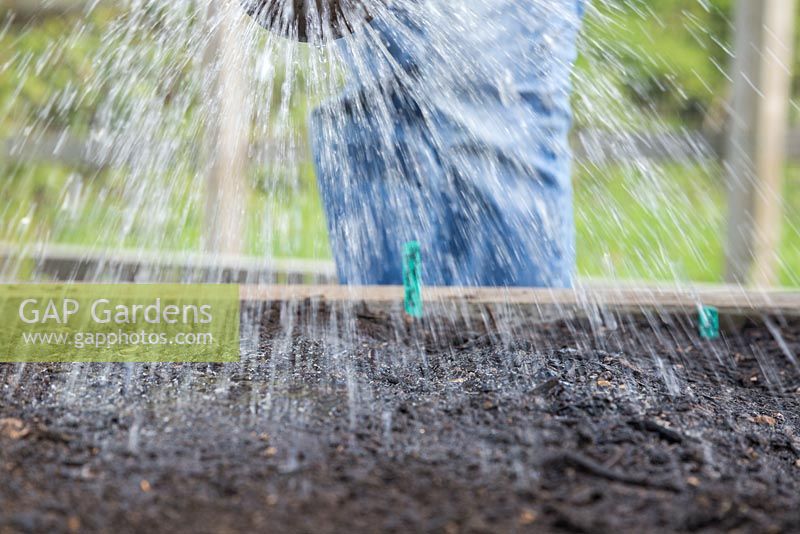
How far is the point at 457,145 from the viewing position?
2021 mm

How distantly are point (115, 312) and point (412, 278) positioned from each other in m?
0.52

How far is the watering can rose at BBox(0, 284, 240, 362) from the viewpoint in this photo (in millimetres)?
1322

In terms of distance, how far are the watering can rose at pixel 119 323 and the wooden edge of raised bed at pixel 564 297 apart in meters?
0.14

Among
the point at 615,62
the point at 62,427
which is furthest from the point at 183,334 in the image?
the point at 615,62

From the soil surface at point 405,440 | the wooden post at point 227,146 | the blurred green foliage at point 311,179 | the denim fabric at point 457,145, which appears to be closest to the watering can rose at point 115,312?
the soil surface at point 405,440

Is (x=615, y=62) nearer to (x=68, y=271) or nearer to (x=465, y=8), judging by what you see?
(x=465, y=8)

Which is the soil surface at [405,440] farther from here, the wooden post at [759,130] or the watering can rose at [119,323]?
the wooden post at [759,130]

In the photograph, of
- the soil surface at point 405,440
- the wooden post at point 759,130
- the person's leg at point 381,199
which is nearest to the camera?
the soil surface at point 405,440

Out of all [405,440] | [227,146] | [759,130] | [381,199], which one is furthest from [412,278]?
[227,146]

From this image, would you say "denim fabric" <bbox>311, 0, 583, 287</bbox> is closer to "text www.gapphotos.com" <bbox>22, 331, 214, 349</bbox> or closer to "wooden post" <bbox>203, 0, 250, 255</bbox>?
"text www.gapphotos.com" <bbox>22, 331, 214, 349</bbox>

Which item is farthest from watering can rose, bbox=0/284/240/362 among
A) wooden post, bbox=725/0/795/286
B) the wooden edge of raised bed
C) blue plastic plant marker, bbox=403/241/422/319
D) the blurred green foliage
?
the blurred green foliage

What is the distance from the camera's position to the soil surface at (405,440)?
785mm

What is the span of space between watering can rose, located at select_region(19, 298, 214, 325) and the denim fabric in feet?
2.10

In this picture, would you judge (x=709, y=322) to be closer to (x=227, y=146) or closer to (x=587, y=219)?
(x=227, y=146)
